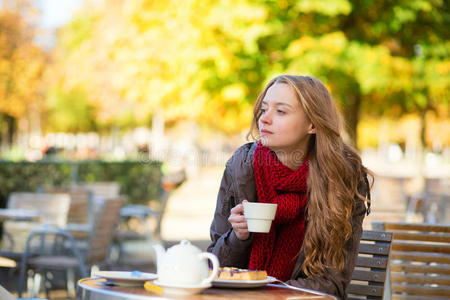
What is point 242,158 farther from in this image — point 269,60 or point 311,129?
point 269,60

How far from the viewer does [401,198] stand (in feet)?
40.6

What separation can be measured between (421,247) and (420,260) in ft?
0.23

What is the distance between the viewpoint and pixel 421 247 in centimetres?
396

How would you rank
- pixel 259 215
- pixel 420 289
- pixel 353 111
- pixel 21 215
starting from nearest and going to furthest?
pixel 259 215
pixel 420 289
pixel 21 215
pixel 353 111

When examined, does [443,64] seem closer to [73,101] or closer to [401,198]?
[401,198]

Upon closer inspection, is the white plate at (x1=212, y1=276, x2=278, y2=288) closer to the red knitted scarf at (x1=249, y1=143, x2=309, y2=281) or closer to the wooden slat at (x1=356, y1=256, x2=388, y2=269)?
the red knitted scarf at (x1=249, y1=143, x2=309, y2=281)

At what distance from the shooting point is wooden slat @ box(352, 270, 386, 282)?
3.45 metres

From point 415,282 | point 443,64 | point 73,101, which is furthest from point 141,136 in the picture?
point 415,282

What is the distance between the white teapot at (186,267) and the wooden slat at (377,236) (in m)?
1.31

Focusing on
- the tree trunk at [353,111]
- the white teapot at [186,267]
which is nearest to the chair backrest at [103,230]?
the white teapot at [186,267]

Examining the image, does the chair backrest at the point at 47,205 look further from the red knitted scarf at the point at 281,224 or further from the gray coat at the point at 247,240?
the red knitted scarf at the point at 281,224

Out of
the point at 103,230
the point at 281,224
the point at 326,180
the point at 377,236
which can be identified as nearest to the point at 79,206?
the point at 103,230

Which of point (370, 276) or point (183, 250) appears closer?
point (183, 250)

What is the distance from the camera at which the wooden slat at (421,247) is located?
12.8 feet
